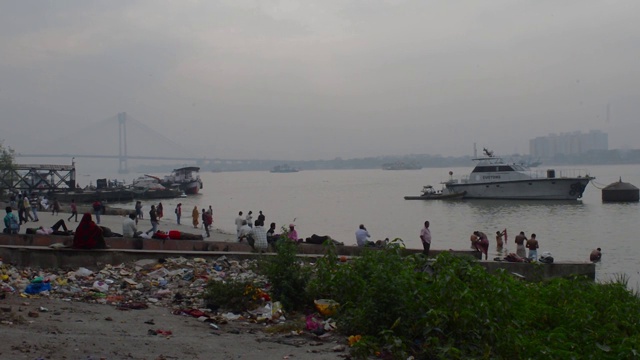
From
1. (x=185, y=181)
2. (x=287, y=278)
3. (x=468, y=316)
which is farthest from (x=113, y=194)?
(x=468, y=316)

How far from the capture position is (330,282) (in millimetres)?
9648

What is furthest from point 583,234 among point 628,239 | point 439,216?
point 439,216

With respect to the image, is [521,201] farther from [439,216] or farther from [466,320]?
[466,320]

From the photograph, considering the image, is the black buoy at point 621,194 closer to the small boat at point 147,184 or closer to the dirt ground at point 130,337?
the small boat at point 147,184

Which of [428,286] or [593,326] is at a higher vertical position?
[428,286]

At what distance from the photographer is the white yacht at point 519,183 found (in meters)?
51.4

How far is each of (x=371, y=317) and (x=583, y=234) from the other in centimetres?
2643

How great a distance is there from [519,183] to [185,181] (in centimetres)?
4144

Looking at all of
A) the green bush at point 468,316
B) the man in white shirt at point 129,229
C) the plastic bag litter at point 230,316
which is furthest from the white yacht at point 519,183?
the plastic bag litter at point 230,316

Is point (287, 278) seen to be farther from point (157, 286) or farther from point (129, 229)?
point (129, 229)

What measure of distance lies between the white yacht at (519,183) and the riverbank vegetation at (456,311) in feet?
142

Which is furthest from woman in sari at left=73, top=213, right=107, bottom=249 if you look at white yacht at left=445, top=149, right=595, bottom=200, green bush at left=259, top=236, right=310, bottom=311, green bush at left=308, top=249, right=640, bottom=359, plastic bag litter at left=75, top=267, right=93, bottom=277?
white yacht at left=445, top=149, right=595, bottom=200

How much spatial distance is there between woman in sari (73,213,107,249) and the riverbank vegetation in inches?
176

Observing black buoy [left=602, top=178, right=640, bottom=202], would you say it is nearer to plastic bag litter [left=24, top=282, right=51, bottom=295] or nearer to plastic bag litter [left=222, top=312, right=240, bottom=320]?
plastic bag litter [left=222, top=312, right=240, bottom=320]
